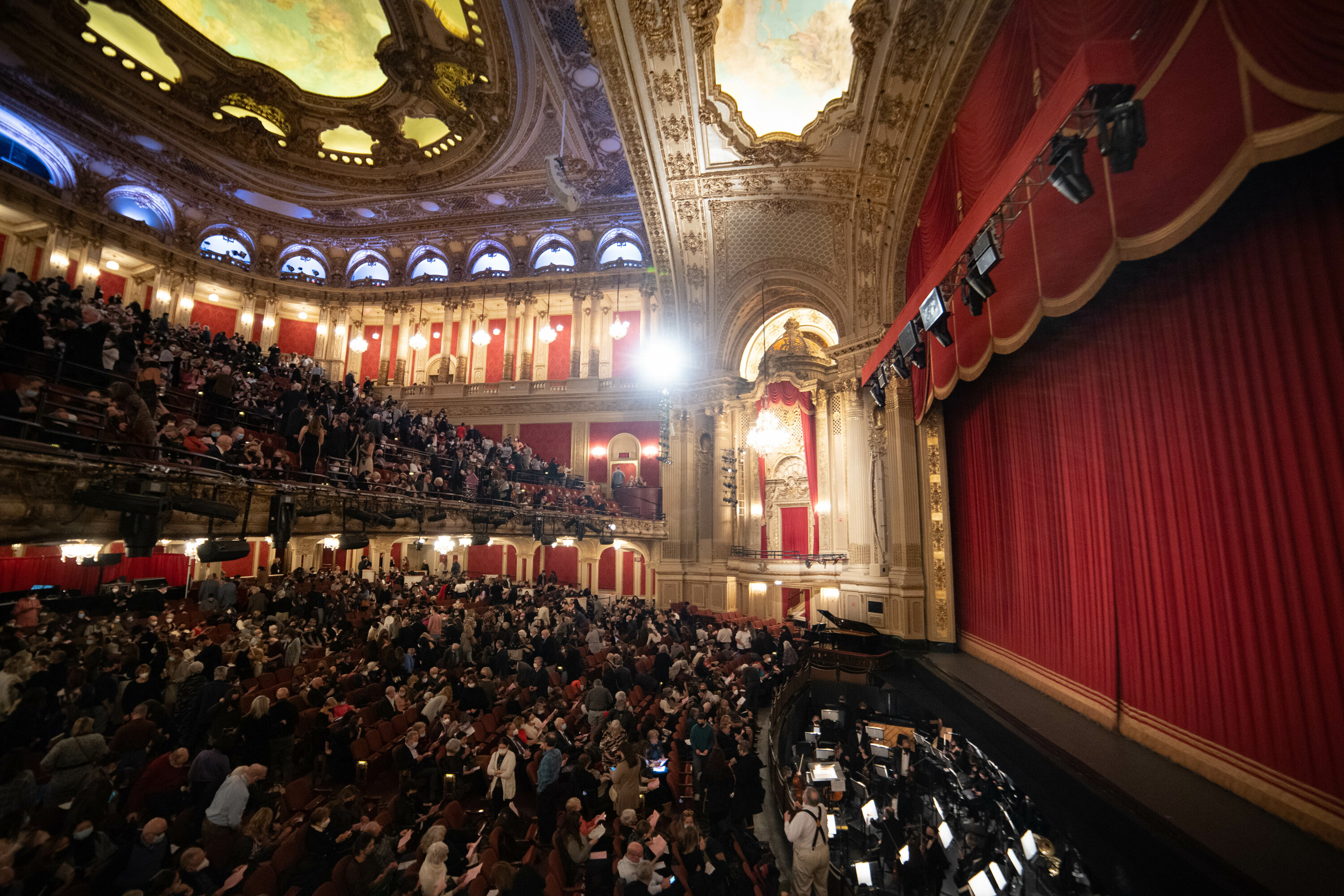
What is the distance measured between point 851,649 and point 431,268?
70.9ft

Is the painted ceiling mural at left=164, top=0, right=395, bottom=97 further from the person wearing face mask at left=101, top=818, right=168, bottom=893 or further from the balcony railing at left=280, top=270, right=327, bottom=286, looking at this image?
the person wearing face mask at left=101, top=818, right=168, bottom=893

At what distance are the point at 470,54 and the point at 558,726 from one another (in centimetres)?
1666

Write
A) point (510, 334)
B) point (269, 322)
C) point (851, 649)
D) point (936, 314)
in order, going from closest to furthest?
1. point (936, 314)
2. point (851, 649)
3. point (510, 334)
4. point (269, 322)

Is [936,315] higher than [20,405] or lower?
higher

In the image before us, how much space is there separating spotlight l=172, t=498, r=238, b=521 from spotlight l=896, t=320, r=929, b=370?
8.38 meters

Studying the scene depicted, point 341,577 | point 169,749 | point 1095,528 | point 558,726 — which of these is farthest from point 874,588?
point 341,577

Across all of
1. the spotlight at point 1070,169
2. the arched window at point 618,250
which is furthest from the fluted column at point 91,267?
the spotlight at point 1070,169

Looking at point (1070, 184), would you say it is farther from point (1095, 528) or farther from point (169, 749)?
point (169, 749)

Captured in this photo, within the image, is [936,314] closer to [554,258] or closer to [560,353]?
[560,353]

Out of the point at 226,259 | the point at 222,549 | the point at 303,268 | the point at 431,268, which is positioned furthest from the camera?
the point at 431,268

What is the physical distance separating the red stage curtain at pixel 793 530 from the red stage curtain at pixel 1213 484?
27.1 feet

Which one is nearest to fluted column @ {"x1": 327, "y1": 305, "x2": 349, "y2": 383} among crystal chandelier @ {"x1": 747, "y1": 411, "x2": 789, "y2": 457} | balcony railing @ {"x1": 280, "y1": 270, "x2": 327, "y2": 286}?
balcony railing @ {"x1": 280, "y1": 270, "x2": 327, "y2": 286}

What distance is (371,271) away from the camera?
23062 mm

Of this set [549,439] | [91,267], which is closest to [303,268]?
[91,267]
